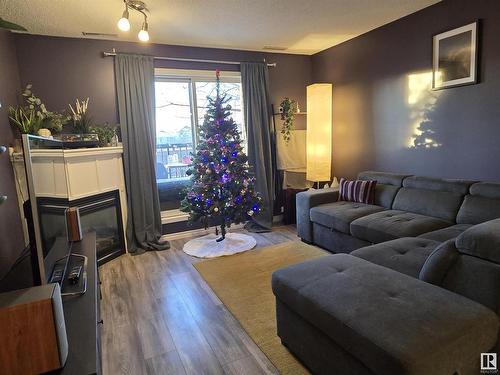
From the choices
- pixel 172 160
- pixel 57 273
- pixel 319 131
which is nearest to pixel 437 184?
pixel 319 131

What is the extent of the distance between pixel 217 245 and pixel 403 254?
2304mm

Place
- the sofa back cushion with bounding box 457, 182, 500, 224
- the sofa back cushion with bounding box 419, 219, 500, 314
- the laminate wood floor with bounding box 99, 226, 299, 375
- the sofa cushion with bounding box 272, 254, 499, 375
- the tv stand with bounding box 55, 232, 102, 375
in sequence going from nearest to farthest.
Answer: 1. the tv stand with bounding box 55, 232, 102, 375
2. the sofa cushion with bounding box 272, 254, 499, 375
3. the sofa back cushion with bounding box 419, 219, 500, 314
4. the laminate wood floor with bounding box 99, 226, 299, 375
5. the sofa back cushion with bounding box 457, 182, 500, 224

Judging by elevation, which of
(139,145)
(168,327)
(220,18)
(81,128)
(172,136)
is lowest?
(168,327)

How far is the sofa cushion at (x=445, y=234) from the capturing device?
8.24 feet

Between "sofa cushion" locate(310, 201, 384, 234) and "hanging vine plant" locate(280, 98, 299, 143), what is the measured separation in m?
1.38

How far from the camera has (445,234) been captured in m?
2.58

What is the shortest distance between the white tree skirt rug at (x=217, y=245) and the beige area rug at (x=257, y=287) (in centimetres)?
16

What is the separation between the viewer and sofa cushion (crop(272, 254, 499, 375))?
126cm

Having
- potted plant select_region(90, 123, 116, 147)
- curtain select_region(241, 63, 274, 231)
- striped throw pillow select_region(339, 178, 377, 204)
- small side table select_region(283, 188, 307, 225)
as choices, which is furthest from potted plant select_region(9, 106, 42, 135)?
striped throw pillow select_region(339, 178, 377, 204)

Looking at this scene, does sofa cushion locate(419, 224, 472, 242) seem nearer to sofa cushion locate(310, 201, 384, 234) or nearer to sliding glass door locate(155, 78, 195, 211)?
sofa cushion locate(310, 201, 384, 234)

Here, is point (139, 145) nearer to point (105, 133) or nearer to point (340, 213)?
point (105, 133)

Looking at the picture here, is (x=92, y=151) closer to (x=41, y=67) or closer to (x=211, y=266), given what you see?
(x=41, y=67)

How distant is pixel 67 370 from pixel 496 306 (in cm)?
182

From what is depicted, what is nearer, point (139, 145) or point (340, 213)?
point (340, 213)
